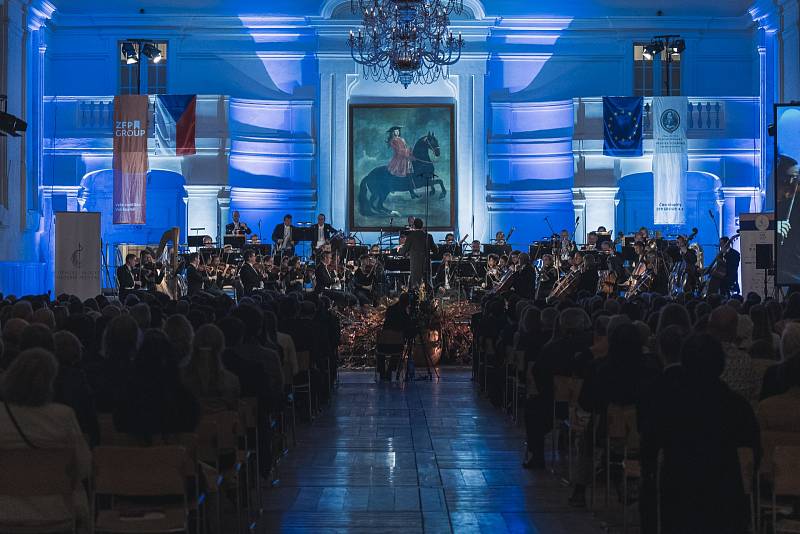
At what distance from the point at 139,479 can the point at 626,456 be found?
9.91 ft

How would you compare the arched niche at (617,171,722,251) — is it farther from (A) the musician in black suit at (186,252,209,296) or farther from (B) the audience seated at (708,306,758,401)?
(B) the audience seated at (708,306,758,401)

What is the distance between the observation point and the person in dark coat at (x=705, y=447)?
5.04 meters

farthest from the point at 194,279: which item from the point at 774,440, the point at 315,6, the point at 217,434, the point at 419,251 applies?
the point at 774,440

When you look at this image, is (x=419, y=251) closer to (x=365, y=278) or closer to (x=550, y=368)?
(x=365, y=278)

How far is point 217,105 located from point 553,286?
9.83 metres

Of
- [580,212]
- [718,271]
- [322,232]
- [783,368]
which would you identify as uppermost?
[580,212]

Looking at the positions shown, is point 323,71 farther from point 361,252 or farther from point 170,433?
point 170,433

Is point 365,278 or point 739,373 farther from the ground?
point 365,278

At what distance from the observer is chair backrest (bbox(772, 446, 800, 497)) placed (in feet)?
17.3

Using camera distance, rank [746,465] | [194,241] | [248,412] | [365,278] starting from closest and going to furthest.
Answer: [746,465], [248,412], [365,278], [194,241]

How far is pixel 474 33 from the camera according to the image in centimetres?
2706

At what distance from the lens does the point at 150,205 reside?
90.6 feet

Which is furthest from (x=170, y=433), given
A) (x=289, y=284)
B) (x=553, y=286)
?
(x=553, y=286)

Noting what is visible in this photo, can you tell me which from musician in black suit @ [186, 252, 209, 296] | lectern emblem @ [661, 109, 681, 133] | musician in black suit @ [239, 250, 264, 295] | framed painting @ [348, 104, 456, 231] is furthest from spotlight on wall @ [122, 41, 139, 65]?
lectern emblem @ [661, 109, 681, 133]
